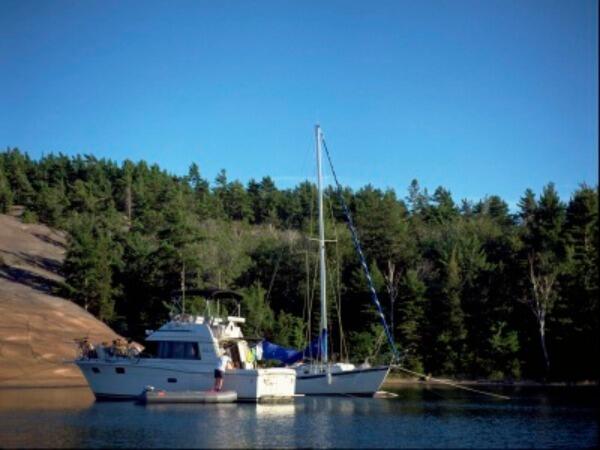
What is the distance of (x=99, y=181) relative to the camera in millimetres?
115000

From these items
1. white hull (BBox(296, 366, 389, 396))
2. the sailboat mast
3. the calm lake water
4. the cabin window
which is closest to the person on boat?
the cabin window

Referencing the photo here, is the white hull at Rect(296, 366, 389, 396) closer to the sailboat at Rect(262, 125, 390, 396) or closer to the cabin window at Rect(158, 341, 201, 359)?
the sailboat at Rect(262, 125, 390, 396)

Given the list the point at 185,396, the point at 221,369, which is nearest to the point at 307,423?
the point at 185,396

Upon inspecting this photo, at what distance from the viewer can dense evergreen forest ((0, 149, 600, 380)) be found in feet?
183

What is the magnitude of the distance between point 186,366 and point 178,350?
0.96 metres

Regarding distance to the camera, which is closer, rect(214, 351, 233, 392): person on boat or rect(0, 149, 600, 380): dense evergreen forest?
rect(214, 351, 233, 392): person on boat

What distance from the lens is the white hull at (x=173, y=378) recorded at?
35938 mm

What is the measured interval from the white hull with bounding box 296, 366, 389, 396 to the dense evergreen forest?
20.2 feet

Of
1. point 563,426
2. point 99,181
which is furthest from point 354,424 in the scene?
point 99,181

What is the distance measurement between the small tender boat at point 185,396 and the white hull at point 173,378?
1260 millimetres

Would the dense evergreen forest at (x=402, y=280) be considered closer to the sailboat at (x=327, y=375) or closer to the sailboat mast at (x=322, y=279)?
the sailboat mast at (x=322, y=279)

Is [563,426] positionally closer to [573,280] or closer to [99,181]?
[573,280]

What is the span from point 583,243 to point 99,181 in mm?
76930

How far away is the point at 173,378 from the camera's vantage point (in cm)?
3703
